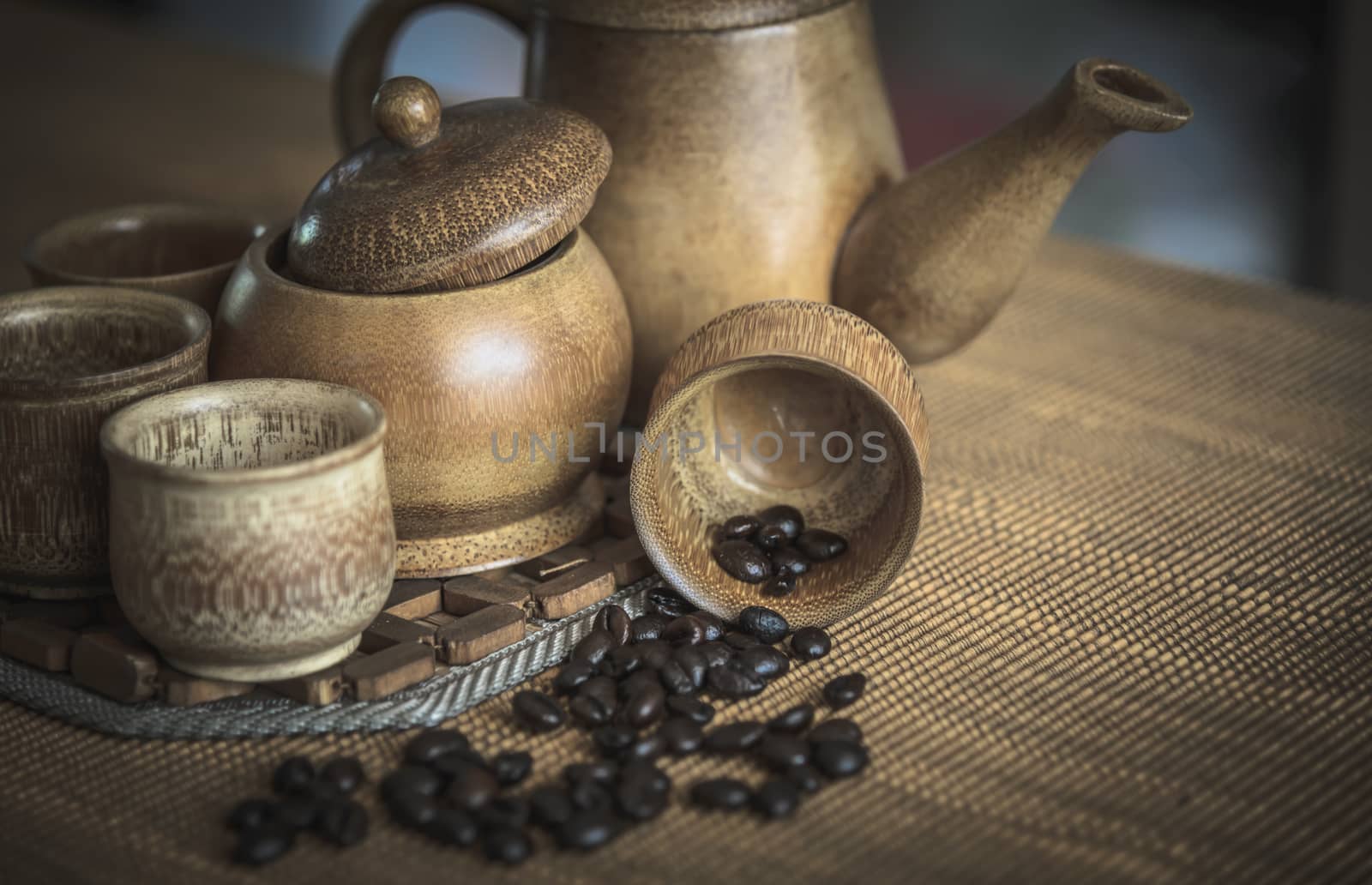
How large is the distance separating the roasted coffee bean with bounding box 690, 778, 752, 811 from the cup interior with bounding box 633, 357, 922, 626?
0.62 feet

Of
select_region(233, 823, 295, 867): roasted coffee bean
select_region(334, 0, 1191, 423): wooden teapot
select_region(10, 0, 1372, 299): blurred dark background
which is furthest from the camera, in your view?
select_region(10, 0, 1372, 299): blurred dark background

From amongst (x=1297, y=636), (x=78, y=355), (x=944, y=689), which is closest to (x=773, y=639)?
(x=944, y=689)

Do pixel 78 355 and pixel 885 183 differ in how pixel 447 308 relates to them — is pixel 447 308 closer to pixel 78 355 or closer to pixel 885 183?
pixel 78 355

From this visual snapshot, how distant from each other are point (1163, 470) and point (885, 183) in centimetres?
33

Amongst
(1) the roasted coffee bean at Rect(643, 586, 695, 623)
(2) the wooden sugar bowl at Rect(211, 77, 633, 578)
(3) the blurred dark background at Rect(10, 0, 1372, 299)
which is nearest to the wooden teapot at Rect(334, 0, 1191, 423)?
(2) the wooden sugar bowl at Rect(211, 77, 633, 578)

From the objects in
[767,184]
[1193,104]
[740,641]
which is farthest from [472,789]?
[1193,104]

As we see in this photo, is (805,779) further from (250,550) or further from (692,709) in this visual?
(250,550)

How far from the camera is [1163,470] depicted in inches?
46.9

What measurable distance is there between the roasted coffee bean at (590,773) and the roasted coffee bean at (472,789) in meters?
0.04

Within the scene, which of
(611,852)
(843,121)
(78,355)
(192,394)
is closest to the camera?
(611,852)

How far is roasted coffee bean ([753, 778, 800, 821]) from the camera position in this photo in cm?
77

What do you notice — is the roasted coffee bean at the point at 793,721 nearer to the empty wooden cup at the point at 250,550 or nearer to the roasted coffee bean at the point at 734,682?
the roasted coffee bean at the point at 734,682

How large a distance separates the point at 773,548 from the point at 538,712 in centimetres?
24

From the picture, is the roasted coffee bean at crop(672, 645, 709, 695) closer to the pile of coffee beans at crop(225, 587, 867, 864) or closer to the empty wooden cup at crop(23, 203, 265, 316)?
the pile of coffee beans at crop(225, 587, 867, 864)
